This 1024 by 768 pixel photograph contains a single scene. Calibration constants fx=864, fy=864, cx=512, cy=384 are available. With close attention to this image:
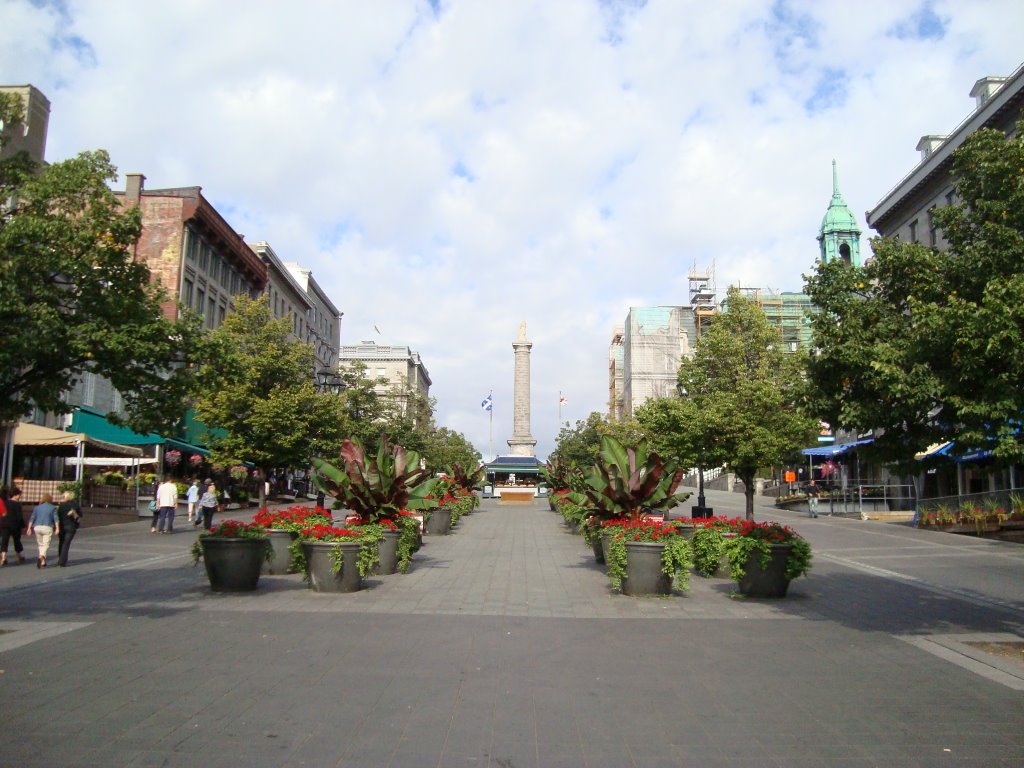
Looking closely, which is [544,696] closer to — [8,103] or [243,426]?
[8,103]

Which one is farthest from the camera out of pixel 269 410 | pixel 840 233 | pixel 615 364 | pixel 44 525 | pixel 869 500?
pixel 615 364

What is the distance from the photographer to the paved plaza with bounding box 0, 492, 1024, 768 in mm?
5543

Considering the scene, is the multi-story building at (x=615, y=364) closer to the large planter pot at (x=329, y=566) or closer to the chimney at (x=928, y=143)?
the chimney at (x=928, y=143)

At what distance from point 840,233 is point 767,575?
51.4m

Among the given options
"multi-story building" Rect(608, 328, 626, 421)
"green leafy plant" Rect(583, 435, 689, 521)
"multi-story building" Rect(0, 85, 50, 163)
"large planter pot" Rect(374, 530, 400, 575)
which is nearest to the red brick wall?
"multi-story building" Rect(0, 85, 50, 163)

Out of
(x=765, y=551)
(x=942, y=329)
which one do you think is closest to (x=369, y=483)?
(x=765, y=551)

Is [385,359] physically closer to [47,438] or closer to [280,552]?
[47,438]

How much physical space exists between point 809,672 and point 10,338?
8.84m

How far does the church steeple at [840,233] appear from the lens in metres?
58.8

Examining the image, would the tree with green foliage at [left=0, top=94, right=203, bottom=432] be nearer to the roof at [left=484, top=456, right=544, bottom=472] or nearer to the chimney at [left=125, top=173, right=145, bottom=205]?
the chimney at [left=125, top=173, right=145, bottom=205]

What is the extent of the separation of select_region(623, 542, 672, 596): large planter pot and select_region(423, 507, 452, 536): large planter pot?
12984 millimetres

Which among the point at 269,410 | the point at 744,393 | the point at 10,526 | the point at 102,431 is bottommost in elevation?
the point at 10,526

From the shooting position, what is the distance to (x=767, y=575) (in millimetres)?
12852

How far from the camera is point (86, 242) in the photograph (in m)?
10.4
